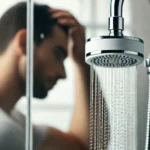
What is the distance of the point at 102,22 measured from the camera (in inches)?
45.1

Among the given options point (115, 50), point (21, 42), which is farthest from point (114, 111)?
point (115, 50)

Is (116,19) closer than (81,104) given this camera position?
Yes

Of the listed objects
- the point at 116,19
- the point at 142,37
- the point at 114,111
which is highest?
the point at 142,37

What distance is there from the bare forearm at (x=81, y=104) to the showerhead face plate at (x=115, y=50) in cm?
47

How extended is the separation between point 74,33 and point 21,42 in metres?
0.16

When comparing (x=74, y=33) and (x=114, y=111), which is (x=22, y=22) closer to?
(x=74, y=33)

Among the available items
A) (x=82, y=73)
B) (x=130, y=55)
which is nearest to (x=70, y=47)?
(x=82, y=73)

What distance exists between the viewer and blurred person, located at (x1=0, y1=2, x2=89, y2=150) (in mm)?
1104

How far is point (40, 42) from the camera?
1.16 metres

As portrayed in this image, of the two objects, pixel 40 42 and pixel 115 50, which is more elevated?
pixel 40 42

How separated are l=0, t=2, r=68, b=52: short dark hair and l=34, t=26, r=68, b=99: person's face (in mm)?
19

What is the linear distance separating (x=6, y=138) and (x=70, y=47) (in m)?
0.31

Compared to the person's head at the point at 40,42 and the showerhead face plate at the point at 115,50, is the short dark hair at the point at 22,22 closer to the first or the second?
the person's head at the point at 40,42

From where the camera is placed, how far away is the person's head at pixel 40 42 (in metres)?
1.14
